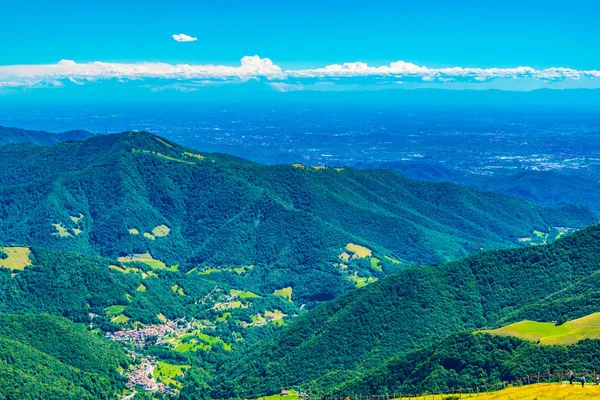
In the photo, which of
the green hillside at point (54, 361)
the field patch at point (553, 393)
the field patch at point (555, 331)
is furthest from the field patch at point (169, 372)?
the field patch at point (553, 393)

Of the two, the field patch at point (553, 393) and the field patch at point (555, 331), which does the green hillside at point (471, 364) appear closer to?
the field patch at point (555, 331)

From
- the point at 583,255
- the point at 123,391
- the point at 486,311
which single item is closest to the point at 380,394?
the point at 486,311

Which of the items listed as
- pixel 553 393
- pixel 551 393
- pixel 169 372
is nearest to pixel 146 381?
pixel 169 372

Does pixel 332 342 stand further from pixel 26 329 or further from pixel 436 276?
pixel 26 329

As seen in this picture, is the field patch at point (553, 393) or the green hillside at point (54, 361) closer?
the field patch at point (553, 393)

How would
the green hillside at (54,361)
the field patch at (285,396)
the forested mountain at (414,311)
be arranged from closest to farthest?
1. the green hillside at (54,361)
2. the field patch at (285,396)
3. the forested mountain at (414,311)

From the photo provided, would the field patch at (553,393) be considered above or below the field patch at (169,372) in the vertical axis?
above

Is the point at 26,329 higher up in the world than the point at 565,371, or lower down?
lower down
